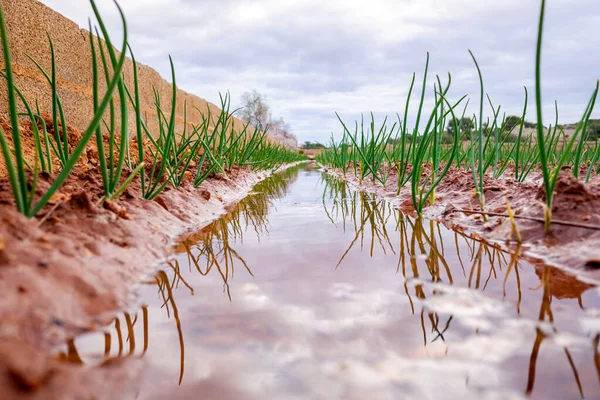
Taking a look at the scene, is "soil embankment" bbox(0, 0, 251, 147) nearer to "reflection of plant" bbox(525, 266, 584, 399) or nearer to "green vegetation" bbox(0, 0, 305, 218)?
"green vegetation" bbox(0, 0, 305, 218)

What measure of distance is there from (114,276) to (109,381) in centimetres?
37

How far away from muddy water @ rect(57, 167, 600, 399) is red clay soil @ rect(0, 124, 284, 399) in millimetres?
39

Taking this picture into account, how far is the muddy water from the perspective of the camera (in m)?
0.45

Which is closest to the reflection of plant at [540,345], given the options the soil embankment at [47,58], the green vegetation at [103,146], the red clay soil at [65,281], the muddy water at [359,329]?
the muddy water at [359,329]

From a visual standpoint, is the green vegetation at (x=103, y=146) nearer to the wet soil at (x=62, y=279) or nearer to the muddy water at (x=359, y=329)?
the wet soil at (x=62, y=279)

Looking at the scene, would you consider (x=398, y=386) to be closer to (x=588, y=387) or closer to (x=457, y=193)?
(x=588, y=387)

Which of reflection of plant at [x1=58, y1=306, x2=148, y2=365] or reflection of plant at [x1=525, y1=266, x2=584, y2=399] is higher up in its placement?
reflection of plant at [x1=525, y1=266, x2=584, y2=399]

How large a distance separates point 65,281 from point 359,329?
1.62ft

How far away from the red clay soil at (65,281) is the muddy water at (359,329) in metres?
0.04

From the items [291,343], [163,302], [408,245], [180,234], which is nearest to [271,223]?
[180,234]

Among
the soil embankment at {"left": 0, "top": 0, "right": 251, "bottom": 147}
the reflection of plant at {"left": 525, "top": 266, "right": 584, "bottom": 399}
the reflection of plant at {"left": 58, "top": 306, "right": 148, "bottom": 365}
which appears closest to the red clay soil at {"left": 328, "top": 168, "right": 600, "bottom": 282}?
the reflection of plant at {"left": 525, "top": 266, "right": 584, "bottom": 399}

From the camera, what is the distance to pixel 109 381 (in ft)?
1.54

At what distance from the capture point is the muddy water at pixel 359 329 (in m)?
0.45

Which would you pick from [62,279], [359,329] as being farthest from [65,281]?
[359,329]
